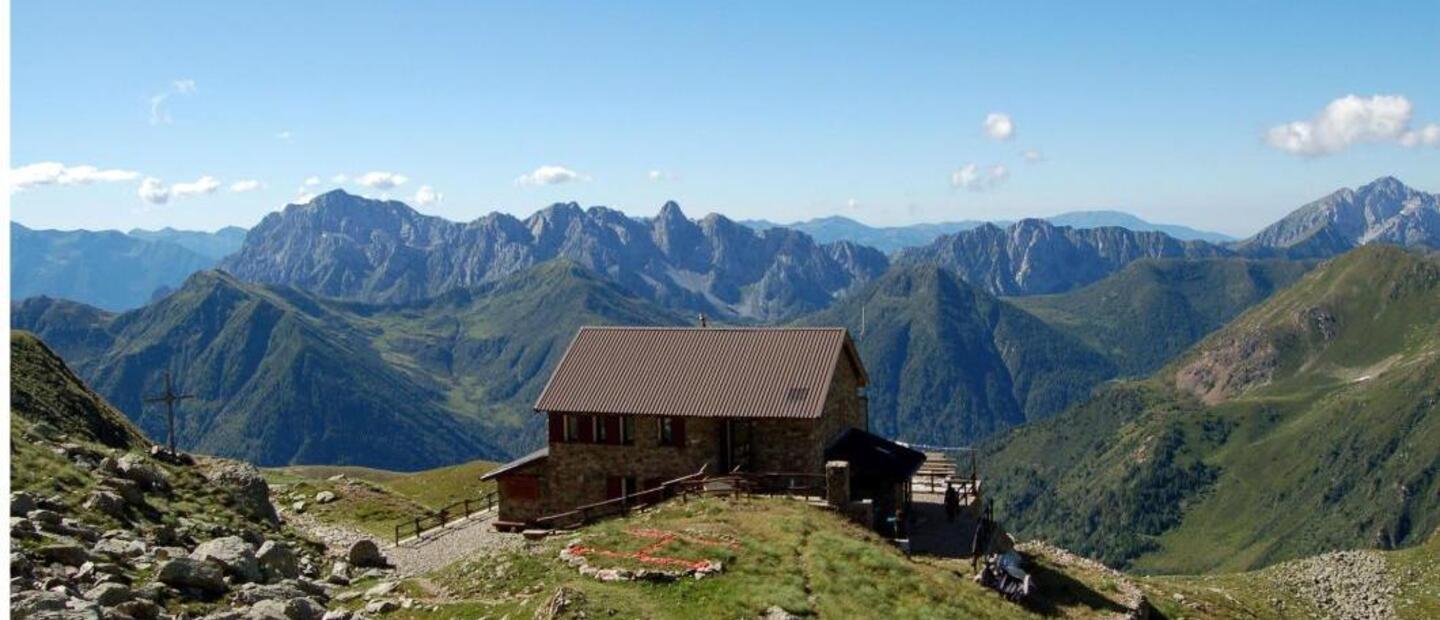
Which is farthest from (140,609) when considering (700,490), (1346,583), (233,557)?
(1346,583)

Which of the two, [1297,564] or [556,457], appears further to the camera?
[1297,564]

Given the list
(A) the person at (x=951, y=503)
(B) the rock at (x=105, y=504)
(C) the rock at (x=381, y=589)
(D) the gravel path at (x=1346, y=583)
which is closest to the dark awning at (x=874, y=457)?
(A) the person at (x=951, y=503)

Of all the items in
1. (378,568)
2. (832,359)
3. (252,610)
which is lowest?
(378,568)

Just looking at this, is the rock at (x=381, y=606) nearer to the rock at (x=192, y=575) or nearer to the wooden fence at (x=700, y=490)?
the rock at (x=192, y=575)

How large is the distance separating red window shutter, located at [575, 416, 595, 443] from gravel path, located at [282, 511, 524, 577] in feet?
20.6

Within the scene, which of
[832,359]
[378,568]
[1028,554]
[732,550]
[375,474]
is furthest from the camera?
[375,474]

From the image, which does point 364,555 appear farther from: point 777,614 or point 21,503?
point 777,614

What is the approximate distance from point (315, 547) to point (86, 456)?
957cm

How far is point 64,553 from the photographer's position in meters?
27.6

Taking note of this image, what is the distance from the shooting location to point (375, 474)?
131625 mm

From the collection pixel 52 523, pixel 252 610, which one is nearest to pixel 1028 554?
pixel 252 610

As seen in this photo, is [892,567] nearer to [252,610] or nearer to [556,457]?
[252,610]

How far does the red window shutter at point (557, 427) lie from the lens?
58.3 meters

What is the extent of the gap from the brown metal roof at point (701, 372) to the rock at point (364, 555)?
13.8 meters
